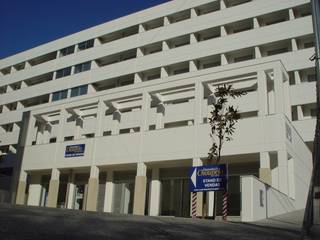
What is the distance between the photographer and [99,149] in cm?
3259

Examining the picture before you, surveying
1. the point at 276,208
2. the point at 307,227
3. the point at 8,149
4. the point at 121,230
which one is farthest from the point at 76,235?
the point at 8,149

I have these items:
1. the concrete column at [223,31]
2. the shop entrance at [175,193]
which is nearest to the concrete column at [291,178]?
the shop entrance at [175,193]

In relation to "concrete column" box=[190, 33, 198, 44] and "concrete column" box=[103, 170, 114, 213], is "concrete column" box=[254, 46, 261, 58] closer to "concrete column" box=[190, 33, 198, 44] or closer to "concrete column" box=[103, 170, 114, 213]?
"concrete column" box=[190, 33, 198, 44]

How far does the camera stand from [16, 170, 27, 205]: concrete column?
36.5 metres

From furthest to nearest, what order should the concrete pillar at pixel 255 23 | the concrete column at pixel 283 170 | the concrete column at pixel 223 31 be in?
the concrete column at pixel 223 31 < the concrete pillar at pixel 255 23 < the concrete column at pixel 283 170

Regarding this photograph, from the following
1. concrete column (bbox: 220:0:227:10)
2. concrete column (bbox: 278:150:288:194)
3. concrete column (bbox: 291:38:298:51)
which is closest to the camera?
concrete column (bbox: 278:150:288:194)

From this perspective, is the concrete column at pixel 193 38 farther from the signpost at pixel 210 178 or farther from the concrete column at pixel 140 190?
the signpost at pixel 210 178

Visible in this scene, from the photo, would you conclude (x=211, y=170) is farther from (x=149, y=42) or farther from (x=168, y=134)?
(x=149, y=42)

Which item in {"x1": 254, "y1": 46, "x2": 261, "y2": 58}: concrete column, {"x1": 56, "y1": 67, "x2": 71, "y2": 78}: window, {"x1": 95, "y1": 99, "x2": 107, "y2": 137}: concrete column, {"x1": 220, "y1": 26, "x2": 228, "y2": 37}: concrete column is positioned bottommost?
{"x1": 95, "y1": 99, "x2": 107, "y2": 137}: concrete column

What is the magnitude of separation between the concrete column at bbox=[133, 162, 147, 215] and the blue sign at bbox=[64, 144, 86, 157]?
237 inches

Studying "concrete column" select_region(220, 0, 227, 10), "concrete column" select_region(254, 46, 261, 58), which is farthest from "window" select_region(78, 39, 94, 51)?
"concrete column" select_region(254, 46, 261, 58)

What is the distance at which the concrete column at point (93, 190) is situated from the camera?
3133 centimetres

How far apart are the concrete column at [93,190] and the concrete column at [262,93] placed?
13.5m

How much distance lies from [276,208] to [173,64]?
2234cm
